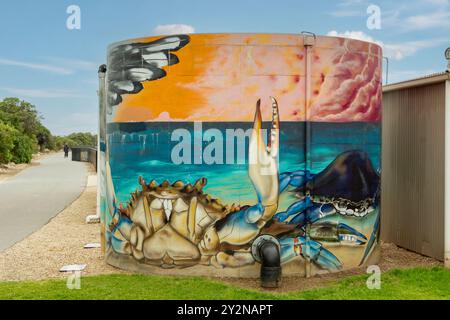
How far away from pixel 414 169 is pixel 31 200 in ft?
55.0

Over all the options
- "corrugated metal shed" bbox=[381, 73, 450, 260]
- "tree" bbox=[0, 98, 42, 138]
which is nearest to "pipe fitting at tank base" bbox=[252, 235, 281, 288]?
"corrugated metal shed" bbox=[381, 73, 450, 260]

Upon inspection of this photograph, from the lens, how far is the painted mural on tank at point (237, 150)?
975 cm

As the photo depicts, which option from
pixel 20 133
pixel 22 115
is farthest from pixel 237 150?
pixel 22 115

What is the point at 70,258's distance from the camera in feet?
39.0

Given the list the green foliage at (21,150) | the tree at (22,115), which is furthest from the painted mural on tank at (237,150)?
the tree at (22,115)

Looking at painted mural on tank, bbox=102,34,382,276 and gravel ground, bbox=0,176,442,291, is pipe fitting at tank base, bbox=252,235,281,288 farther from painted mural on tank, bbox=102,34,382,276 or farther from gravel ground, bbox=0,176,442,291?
painted mural on tank, bbox=102,34,382,276

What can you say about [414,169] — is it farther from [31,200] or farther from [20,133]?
[20,133]

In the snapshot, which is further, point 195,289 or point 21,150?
point 21,150

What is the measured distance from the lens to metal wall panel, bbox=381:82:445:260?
11.4m

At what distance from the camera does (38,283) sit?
9531 mm

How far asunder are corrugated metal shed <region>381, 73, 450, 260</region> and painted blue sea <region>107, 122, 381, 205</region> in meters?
2.04

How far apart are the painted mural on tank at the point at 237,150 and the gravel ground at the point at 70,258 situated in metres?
0.44
